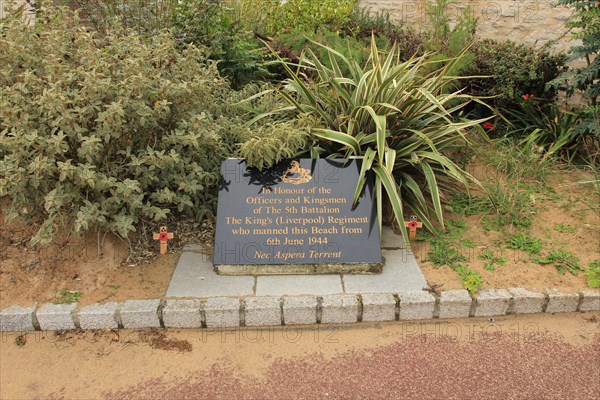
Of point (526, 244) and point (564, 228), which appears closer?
point (526, 244)

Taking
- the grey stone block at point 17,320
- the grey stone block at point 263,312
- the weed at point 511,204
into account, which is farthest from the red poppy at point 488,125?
the grey stone block at point 17,320

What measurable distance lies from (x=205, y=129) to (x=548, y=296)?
7.98 ft

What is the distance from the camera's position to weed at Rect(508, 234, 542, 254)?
3.78m

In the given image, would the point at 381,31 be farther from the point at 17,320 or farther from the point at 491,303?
the point at 17,320

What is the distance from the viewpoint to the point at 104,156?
11.6 feet

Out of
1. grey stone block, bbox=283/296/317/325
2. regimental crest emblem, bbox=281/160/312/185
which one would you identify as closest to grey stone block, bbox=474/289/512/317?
grey stone block, bbox=283/296/317/325

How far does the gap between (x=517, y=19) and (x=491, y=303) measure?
5.38 meters

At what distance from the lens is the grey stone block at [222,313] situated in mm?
3148

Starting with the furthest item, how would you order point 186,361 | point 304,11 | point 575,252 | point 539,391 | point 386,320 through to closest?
point 304,11
point 575,252
point 386,320
point 186,361
point 539,391

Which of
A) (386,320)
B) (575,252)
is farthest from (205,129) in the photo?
(575,252)

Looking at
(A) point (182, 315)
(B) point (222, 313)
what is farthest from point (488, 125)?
(A) point (182, 315)

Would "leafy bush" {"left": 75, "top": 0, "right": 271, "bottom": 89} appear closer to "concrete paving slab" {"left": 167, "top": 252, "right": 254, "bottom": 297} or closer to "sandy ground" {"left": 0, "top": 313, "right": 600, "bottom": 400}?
"concrete paving slab" {"left": 167, "top": 252, "right": 254, "bottom": 297}

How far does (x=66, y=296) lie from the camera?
128 inches

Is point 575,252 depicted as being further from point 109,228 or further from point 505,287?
point 109,228
